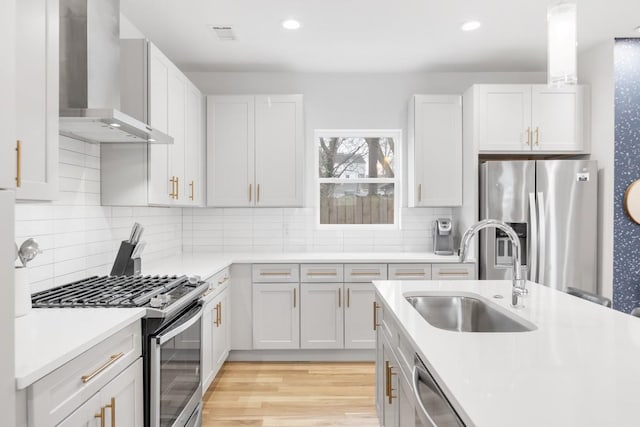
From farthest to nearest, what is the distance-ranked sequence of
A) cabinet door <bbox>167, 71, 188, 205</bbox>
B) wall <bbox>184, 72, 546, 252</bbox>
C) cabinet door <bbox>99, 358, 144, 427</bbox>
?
wall <bbox>184, 72, 546, 252</bbox>
cabinet door <bbox>167, 71, 188, 205</bbox>
cabinet door <bbox>99, 358, 144, 427</bbox>

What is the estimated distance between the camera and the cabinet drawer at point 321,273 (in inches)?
144

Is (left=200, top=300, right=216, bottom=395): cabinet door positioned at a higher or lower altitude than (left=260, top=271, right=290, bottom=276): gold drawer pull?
lower

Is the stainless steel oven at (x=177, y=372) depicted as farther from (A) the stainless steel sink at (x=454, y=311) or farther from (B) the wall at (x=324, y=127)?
(B) the wall at (x=324, y=127)

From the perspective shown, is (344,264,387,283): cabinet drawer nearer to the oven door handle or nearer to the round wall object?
the oven door handle

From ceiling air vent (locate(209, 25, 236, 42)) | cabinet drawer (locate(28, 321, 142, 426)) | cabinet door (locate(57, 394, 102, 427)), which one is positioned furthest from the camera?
ceiling air vent (locate(209, 25, 236, 42))

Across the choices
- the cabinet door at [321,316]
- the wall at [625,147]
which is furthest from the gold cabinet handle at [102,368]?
the wall at [625,147]

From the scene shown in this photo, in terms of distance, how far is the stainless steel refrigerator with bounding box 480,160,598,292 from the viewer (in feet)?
11.2

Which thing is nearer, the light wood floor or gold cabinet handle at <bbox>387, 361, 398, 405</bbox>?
gold cabinet handle at <bbox>387, 361, 398, 405</bbox>

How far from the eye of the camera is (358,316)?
12.0 feet

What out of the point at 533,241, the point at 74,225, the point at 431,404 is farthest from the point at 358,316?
the point at 431,404

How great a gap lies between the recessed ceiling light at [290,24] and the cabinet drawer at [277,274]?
1.92m

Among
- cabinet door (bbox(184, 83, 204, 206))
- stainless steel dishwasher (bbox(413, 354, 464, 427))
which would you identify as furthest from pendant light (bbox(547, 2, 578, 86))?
cabinet door (bbox(184, 83, 204, 206))

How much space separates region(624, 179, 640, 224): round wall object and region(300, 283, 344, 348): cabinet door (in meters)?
2.44

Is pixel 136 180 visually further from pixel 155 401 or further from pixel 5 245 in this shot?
pixel 5 245
